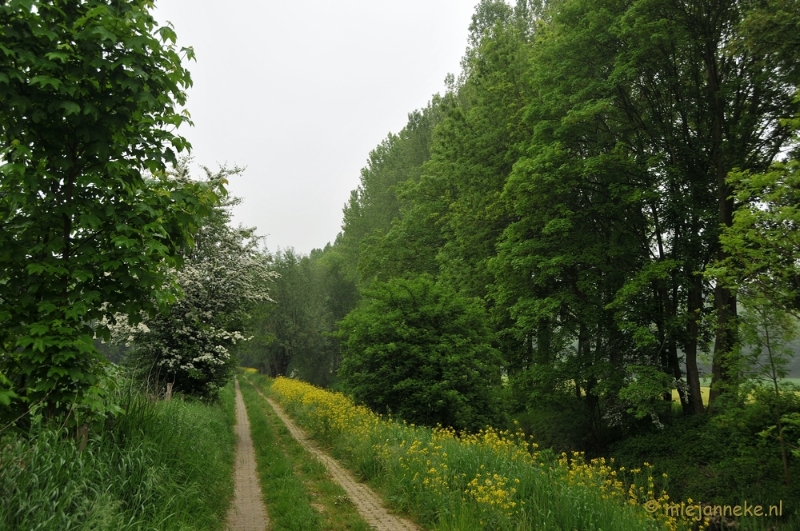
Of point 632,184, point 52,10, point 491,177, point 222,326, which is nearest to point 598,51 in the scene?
point 632,184

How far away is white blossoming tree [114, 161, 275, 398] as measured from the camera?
13.2m

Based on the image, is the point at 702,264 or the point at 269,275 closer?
the point at 702,264

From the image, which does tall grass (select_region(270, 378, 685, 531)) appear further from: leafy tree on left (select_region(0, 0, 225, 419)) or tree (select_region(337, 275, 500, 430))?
leafy tree on left (select_region(0, 0, 225, 419))

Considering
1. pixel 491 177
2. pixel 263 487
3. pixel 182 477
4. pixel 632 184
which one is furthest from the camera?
pixel 491 177

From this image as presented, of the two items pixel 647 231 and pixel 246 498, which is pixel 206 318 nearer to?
pixel 246 498

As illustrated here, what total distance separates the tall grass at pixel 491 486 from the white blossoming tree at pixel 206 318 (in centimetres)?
547

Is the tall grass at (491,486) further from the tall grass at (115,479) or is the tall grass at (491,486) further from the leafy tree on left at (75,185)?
the leafy tree on left at (75,185)

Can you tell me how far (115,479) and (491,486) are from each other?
4.64m

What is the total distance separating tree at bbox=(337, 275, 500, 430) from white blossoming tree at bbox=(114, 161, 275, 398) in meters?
3.80

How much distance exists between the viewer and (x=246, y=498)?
8375 mm

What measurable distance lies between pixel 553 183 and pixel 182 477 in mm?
13279

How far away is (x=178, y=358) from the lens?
13.1 metres

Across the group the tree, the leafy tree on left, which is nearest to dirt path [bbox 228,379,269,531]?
the leafy tree on left

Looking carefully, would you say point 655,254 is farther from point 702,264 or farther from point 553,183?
point 553,183
